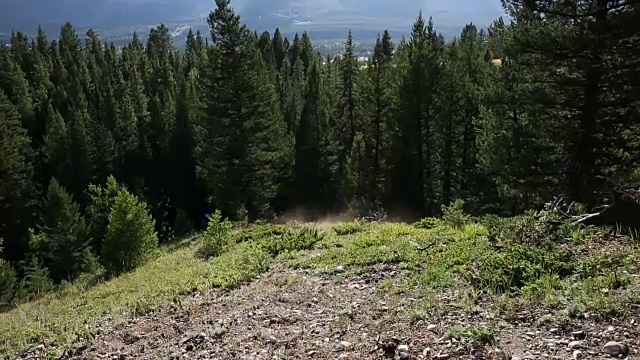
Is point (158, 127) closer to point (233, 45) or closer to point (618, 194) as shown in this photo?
point (233, 45)

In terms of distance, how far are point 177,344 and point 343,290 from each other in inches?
99.0

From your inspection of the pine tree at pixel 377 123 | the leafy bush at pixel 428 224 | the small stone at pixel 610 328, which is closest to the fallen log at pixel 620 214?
the small stone at pixel 610 328

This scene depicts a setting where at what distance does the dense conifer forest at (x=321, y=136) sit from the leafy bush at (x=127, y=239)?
0.06 m

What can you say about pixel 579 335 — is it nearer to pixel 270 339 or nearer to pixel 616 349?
pixel 616 349

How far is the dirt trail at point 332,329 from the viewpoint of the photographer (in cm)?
505

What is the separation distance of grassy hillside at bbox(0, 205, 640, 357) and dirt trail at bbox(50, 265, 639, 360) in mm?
177

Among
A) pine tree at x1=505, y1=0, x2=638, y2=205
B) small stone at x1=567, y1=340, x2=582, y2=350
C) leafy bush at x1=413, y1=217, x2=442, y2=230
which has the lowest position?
leafy bush at x1=413, y1=217, x2=442, y2=230

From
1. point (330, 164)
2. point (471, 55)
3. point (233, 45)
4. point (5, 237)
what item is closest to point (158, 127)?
point (5, 237)

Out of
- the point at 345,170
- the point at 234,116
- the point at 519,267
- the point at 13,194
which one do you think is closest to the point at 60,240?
the point at 13,194

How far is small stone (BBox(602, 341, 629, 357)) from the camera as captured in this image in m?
4.59

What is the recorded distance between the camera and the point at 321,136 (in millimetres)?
40219

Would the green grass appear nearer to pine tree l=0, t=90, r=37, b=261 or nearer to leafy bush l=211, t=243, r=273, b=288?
leafy bush l=211, t=243, r=273, b=288

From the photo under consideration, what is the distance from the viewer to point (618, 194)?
861 centimetres

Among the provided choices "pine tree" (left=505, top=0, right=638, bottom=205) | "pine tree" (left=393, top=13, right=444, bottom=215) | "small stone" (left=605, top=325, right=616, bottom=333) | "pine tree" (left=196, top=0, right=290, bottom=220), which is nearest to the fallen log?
"small stone" (left=605, top=325, right=616, bottom=333)
